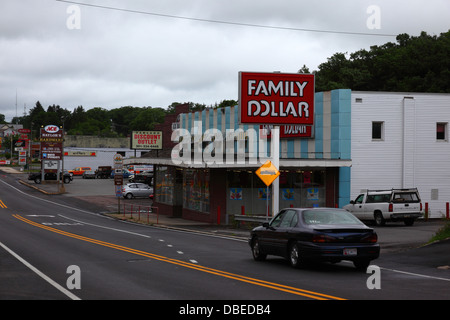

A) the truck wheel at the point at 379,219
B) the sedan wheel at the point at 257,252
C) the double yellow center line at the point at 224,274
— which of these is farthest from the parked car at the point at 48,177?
the sedan wheel at the point at 257,252

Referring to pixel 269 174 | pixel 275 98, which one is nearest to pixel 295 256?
pixel 269 174

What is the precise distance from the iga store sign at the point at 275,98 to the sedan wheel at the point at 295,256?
15223mm

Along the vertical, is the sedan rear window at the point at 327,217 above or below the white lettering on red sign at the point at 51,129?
below

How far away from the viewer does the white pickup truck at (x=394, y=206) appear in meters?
31.8

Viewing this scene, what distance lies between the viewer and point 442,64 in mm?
75188

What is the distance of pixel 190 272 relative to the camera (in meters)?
15.1

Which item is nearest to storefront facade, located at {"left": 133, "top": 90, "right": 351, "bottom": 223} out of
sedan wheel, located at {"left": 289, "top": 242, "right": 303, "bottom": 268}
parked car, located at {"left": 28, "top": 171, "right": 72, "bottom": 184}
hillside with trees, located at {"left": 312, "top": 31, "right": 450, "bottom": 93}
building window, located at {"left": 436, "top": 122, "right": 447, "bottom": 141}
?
building window, located at {"left": 436, "top": 122, "right": 447, "bottom": 141}

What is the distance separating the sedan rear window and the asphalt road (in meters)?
1.18

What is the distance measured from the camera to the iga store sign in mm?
30672

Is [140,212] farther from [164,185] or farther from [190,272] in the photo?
[190,272]

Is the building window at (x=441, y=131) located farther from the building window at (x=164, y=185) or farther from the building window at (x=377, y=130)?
the building window at (x=164, y=185)

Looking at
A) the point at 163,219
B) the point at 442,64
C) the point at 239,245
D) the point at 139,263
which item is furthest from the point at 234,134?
the point at 442,64

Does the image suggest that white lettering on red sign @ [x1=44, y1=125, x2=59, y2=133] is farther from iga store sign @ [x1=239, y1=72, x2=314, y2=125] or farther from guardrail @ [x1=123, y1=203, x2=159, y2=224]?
iga store sign @ [x1=239, y1=72, x2=314, y2=125]
